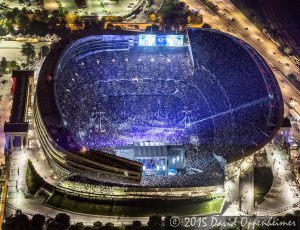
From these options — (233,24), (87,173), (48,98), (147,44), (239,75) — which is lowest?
(87,173)

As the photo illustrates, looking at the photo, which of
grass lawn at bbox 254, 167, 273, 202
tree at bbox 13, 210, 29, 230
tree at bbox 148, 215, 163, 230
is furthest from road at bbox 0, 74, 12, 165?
grass lawn at bbox 254, 167, 273, 202

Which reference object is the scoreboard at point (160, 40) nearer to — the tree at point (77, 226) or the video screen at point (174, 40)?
the video screen at point (174, 40)

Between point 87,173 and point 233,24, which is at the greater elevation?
point 233,24

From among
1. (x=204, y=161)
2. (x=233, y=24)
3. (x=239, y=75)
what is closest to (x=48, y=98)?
(x=204, y=161)

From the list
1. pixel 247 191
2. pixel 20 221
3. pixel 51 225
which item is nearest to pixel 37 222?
pixel 51 225

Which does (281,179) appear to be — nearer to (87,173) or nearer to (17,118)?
(87,173)

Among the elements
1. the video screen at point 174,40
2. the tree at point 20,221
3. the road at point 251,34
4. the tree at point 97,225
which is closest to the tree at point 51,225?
the tree at point 20,221
